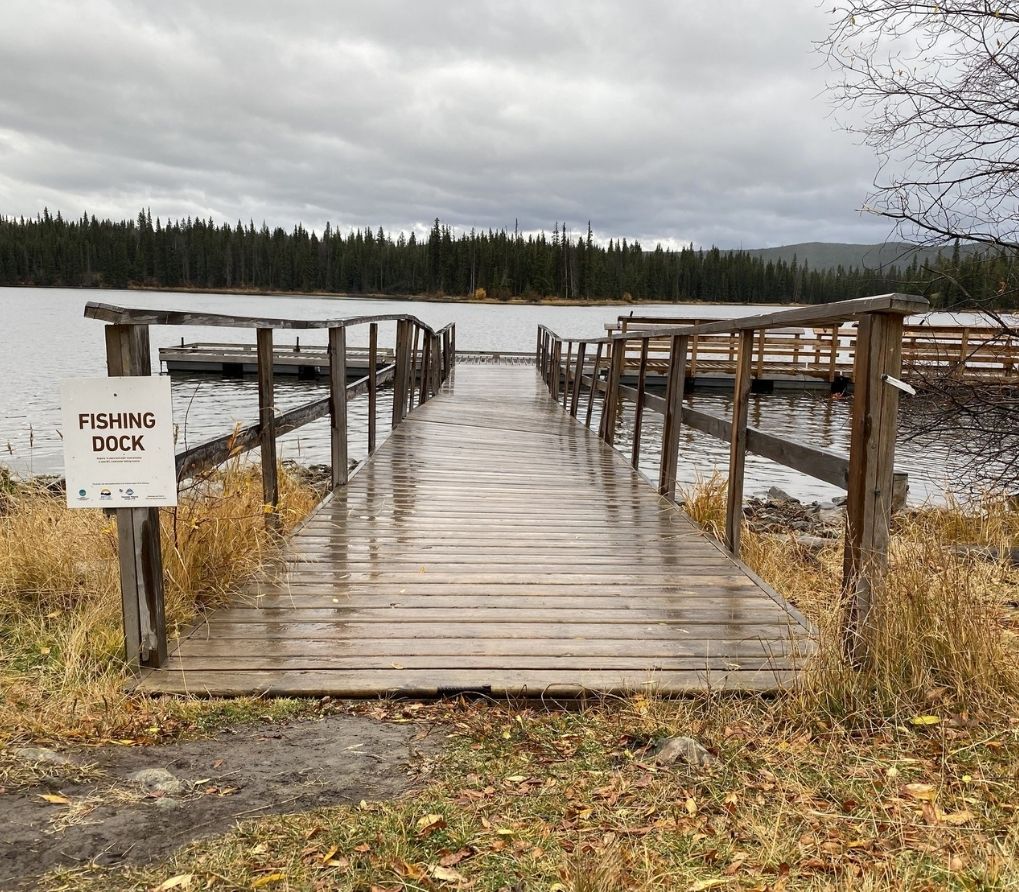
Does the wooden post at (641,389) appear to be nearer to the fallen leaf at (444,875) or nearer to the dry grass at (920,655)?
the dry grass at (920,655)

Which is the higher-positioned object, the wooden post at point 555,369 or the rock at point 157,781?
the wooden post at point 555,369

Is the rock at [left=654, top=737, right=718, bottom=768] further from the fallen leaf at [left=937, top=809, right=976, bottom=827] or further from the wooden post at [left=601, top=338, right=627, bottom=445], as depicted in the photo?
the wooden post at [left=601, top=338, right=627, bottom=445]

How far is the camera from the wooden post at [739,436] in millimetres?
4301

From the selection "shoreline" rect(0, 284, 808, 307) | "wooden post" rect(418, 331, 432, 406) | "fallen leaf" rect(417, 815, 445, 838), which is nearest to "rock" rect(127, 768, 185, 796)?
"fallen leaf" rect(417, 815, 445, 838)

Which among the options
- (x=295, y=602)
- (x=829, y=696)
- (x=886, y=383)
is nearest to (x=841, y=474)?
(x=886, y=383)

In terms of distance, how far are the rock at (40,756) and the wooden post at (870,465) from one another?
2.50 metres

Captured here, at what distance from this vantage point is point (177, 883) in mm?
1711

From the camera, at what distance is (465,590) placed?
3.78 metres

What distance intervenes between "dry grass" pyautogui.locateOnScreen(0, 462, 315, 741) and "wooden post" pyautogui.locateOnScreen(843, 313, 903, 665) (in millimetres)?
2188

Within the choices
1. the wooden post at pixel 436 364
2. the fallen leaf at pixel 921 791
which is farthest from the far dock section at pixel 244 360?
the fallen leaf at pixel 921 791

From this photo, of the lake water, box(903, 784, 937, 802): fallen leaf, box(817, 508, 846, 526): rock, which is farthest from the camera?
the lake water

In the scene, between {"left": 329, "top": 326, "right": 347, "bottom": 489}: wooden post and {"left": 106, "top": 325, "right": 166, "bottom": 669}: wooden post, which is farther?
{"left": 329, "top": 326, "right": 347, "bottom": 489}: wooden post

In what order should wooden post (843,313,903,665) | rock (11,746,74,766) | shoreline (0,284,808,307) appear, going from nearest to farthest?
rock (11,746,74,766) → wooden post (843,313,903,665) → shoreline (0,284,808,307)

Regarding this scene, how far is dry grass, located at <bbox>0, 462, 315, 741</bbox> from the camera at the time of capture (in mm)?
2494
